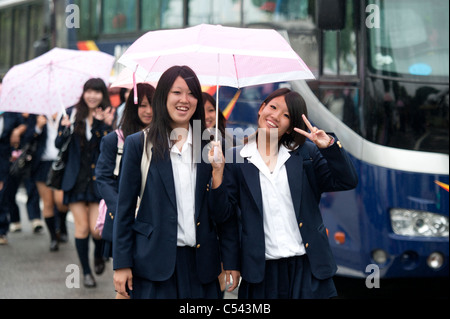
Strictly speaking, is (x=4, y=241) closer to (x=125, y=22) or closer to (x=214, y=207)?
(x=125, y=22)

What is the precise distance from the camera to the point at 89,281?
672 centimetres

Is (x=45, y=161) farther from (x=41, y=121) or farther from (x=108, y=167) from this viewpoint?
(x=108, y=167)

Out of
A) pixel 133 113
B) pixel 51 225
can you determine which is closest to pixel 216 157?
pixel 133 113

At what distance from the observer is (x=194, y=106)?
12.2 ft

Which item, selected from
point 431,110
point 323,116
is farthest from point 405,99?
point 323,116

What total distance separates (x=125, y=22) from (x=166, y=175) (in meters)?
5.71

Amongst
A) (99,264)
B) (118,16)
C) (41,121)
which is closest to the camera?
(99,264)

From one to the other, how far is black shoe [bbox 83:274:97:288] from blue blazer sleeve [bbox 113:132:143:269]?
3.22 metres

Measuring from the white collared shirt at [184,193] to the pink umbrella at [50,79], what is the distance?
10.1 ft

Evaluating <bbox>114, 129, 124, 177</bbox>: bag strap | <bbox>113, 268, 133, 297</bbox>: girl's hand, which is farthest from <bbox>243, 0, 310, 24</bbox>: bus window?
<bbox>113, 268, 133, 297</bbox>: girl's hand

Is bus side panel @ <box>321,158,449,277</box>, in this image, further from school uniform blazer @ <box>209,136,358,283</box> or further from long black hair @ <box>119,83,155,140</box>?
school uniform blazer @ <box>209,136,358,283</box>

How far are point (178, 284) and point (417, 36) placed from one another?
331 cm

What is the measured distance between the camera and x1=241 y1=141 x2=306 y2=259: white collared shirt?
366 centimetres
